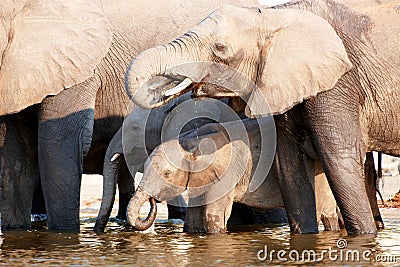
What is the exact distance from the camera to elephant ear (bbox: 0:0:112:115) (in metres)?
8.28

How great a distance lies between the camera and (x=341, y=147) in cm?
816

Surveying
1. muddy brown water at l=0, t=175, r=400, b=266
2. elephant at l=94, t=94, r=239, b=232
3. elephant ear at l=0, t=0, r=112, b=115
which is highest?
elephant ear at l=0, t=0, r=112, b=115

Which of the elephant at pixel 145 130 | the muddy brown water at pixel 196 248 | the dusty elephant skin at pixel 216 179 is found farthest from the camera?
the elephant at pixel 145 130

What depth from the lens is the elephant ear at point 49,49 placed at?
27.2 feet

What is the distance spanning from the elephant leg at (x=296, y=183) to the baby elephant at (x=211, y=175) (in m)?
0.08

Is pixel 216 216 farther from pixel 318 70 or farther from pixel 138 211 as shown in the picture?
pixel 318 70

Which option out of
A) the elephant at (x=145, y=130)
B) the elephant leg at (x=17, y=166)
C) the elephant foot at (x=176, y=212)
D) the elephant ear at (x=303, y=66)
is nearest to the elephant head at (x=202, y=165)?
the elephant at (x=145, y=130)

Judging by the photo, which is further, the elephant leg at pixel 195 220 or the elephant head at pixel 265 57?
the elephant leg at pixel 195 220

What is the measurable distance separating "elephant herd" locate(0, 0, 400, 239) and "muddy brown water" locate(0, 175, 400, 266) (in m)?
0.23

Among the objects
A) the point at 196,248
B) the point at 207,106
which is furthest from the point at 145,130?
the point at 196,248

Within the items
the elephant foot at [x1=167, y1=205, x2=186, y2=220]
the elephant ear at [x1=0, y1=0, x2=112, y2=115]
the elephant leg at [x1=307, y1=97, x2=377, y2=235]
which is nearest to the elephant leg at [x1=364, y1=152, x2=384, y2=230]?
the elephant leg at [x1=307, y1=97, x2=377, y2=235]

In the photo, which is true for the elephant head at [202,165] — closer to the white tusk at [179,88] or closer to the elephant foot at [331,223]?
the elephant foot at [331,223]

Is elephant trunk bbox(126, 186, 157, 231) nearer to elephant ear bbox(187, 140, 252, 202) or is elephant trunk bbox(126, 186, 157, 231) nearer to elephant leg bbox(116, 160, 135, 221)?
elephant ear bbox(187, 140, 252, 202)

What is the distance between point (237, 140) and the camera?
9.02 metres
